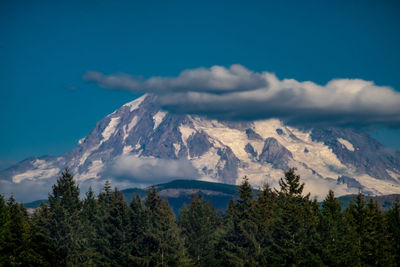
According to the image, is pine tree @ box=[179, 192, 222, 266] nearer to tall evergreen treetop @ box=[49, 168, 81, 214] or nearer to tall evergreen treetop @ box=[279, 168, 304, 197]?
tall evergreen treetop @ box=[279, 168, 304, 197]

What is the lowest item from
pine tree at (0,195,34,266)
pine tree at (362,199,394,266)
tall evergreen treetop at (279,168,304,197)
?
pine tree at (362,199,394,266)

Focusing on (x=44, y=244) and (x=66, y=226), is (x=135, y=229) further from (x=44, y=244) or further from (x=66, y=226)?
(x=44, y=244)

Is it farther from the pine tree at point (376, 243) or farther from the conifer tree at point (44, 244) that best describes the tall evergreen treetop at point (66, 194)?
the pine tree at point (376, 243)

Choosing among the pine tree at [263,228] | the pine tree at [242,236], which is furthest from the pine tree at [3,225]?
the pine tree at [263,228]

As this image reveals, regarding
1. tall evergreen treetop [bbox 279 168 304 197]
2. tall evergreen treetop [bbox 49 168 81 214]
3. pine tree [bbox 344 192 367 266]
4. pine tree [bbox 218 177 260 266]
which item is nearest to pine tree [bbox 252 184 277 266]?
pine tree [bbox 218 177 260 266]

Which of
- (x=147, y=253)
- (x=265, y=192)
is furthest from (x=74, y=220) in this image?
(x=265, y=192)

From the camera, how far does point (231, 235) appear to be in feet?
303

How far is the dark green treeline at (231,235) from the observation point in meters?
80.2

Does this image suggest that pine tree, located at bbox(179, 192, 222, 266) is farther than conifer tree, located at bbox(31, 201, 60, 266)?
Yes

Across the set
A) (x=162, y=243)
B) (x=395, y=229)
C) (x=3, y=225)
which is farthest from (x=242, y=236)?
(x=3, y=225)

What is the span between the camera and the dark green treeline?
80.2 metres

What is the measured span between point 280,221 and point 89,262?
97.3ft

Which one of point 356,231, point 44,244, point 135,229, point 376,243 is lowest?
point 376,243

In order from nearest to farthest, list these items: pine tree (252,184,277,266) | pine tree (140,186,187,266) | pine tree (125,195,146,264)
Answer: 1. pine tree (252,184,277,266)
2. pine tree (140,186,187,266)
3. pine tree (125,195,146,264)
